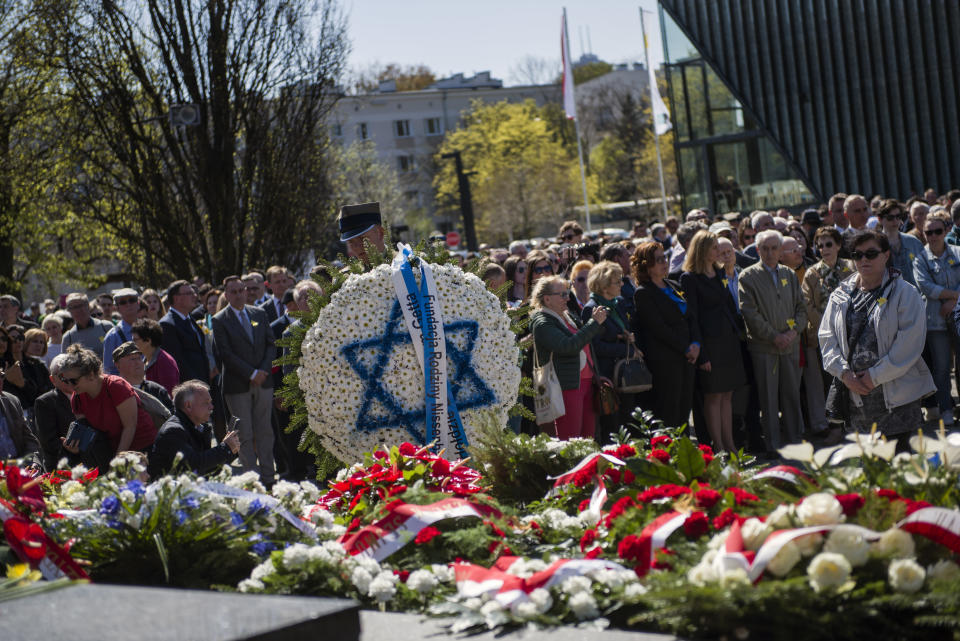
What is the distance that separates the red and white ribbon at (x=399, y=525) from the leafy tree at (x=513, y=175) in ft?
186

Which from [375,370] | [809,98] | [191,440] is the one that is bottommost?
[191,440]

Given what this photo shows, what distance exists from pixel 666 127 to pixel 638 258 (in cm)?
2062

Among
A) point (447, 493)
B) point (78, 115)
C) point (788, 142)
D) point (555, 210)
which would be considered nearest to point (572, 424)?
point (447, 493)

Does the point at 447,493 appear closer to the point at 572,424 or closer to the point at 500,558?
the point at 500,558

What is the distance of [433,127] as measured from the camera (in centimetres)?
7744

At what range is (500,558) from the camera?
12.1 ft

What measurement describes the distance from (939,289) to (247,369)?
6.46 metres

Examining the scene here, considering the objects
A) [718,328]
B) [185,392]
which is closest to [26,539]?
[185,392]

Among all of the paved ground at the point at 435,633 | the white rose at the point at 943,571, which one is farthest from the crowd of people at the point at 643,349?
the white rose at the point at 943,571

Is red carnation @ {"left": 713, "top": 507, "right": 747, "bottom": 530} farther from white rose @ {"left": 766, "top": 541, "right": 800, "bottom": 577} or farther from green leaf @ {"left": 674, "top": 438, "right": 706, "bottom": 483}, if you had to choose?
green leaf @ {"left": 674, "top": 438, "right": 706, "bottom": 483}

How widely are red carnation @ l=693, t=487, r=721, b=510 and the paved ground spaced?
2.08ft

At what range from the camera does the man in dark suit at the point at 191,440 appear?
6352 mm

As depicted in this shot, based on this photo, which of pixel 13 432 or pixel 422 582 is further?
pixel 13 432

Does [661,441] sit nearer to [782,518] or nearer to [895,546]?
[782,518]
